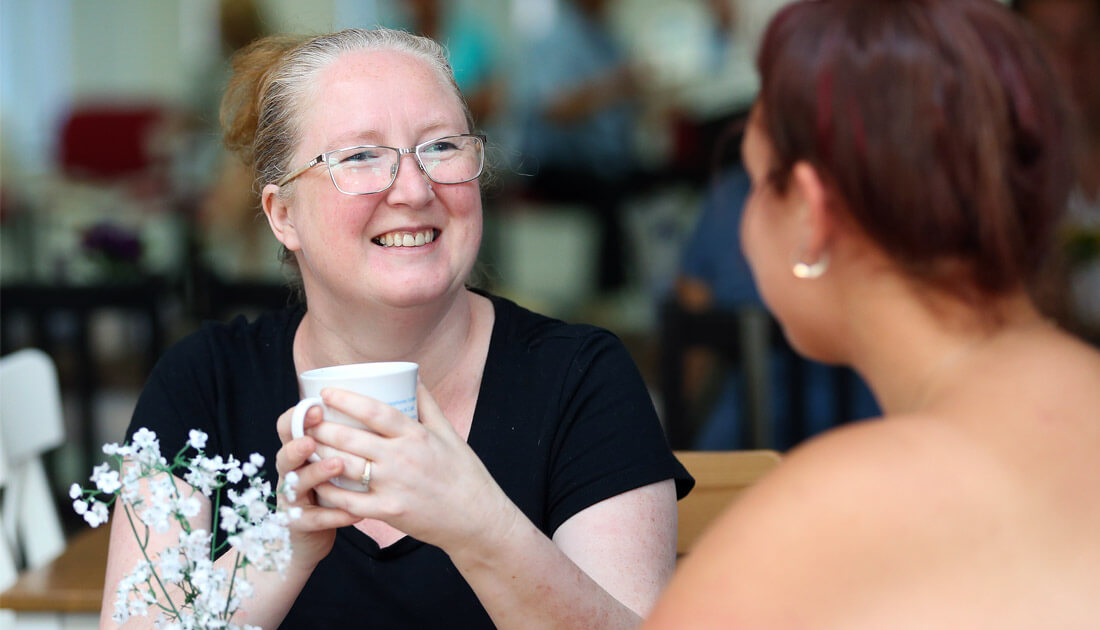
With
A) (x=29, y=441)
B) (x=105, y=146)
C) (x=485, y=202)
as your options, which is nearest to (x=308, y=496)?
(x=29, y=441)

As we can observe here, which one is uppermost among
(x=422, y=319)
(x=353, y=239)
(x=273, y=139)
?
(x=273, y=139)

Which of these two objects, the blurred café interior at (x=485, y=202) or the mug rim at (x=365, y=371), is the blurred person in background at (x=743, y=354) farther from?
the mug rim at (x=365, y=371)

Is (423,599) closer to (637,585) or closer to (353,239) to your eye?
(637,585)

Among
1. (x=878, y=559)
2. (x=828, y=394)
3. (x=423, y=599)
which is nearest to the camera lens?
(x=878, y=559)

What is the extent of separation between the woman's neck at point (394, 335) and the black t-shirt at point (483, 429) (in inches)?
2.1

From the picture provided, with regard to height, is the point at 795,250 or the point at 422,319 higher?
the point at 795,250

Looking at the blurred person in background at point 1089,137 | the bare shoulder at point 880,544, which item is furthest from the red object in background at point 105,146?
the bare shoulder at point 880,544

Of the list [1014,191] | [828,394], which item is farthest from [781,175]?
[828,394]

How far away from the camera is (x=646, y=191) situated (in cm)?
590

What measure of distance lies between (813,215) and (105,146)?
675 centimetres

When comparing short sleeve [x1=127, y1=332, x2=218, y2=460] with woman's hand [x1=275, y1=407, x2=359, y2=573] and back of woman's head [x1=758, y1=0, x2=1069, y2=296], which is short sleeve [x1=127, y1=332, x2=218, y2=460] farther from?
back of woman's head [x1=758, y1=0, x2=1069, y2=296]

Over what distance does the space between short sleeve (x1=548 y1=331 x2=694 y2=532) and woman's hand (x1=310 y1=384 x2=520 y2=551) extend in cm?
35

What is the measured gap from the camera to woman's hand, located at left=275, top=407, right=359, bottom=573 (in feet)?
3.33

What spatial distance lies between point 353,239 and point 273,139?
23cm
